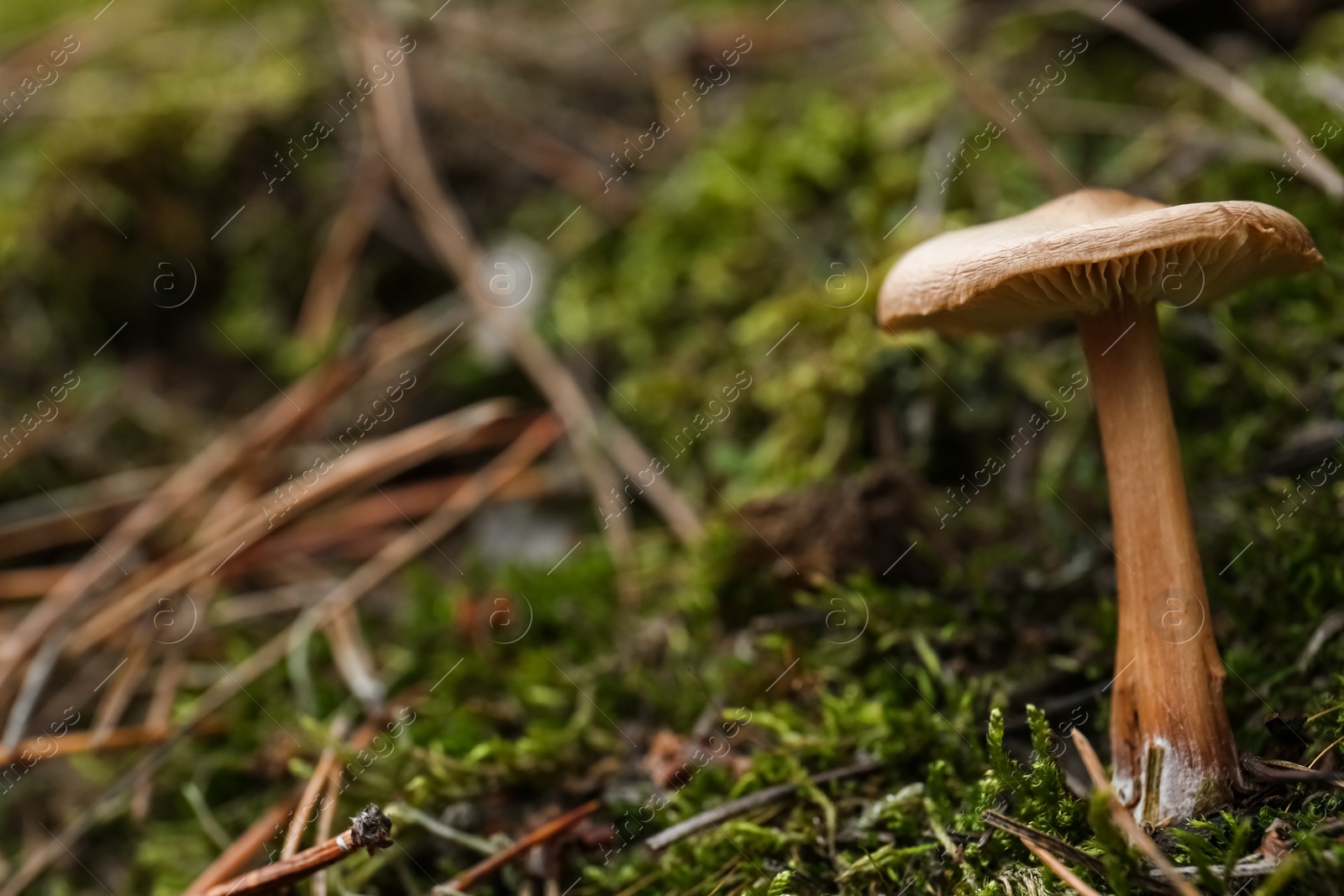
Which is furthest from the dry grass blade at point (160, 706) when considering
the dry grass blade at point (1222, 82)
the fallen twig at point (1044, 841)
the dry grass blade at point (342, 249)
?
the dry grass blade at point (1222, 82)

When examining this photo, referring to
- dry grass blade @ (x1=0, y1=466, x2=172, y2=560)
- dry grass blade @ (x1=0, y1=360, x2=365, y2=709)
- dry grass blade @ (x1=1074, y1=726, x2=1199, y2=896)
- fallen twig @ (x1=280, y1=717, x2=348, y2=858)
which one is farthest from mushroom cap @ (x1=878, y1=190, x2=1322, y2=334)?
dry grass blade @ (x1=0, y1=466, x2=172, y2=560)

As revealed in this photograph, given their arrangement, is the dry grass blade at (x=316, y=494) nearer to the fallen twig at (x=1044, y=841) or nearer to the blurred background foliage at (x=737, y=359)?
the blurred background foliage at (x=737, y=359)

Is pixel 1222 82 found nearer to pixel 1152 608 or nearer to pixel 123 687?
pixel 1152 608

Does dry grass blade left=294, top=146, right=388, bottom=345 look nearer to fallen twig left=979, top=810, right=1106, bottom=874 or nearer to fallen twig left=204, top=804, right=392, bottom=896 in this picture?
fallen twig left=204, top=804, right=392, bottom=896

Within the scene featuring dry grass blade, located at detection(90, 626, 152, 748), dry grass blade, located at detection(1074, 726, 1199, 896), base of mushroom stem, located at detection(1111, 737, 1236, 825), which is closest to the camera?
dry grass blade, located at detection(1074, 726, 1199, 896)

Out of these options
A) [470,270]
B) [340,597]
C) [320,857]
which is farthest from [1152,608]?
[470,270]

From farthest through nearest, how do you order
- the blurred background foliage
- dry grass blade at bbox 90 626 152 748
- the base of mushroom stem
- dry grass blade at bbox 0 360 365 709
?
dry grass blade at bbox 0 360 365 709
dry grass blade at bbox 90 626 152 748
the blurred background foliage
the base of mushroom stem
